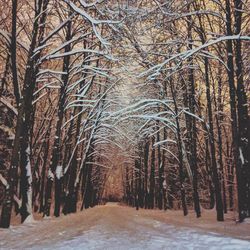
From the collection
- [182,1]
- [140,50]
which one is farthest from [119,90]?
[182,1]

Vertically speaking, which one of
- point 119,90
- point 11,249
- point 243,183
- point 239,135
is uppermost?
point 119,90

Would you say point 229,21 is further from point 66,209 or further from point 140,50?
point 66,209

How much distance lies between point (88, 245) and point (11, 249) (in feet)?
5.27

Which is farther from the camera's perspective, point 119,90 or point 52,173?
point 119,90

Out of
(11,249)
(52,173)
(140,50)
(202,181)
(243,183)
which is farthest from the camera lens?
(202,181)

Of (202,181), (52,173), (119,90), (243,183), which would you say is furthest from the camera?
(202,181)

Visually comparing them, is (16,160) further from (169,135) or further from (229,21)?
(169,135)

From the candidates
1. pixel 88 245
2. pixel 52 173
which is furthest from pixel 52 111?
pixel 88 245

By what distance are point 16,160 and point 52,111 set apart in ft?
57.4

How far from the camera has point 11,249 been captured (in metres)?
8.50

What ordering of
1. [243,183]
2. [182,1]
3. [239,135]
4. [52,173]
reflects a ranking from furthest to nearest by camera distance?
1. [52,173]
2. [239,135]
3. [243,183]
4. [182,1]

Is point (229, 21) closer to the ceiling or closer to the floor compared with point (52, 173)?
closer to the ceiling

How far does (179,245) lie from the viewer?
9.04 meters

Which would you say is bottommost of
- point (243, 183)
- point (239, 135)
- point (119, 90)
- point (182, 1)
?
point (243, 183)
